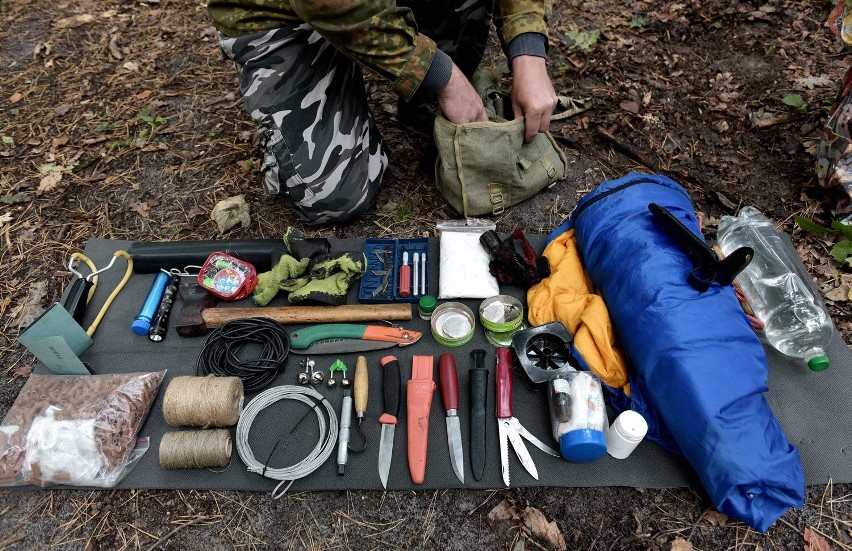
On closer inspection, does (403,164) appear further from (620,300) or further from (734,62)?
(734,62)

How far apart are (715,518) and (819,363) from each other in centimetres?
90

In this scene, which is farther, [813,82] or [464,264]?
[813,82]

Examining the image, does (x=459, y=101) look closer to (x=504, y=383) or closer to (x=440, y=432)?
(x=504, y=383)

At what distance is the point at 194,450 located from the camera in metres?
2.31

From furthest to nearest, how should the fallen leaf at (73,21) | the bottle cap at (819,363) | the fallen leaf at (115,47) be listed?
the fallen leaf at (73,21) → the fallen leaf at (115,47) → the bottle cap at (819,363)

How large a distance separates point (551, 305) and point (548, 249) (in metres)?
0.42

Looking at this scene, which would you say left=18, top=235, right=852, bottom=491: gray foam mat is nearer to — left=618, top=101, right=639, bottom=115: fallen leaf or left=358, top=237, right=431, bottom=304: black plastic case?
left=358, top=237, right=431, bottom=304: black plastic case

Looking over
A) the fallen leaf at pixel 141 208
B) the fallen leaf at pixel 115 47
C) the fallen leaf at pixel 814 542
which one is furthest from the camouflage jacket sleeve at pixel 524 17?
the fallen leaf at pixel 115 47

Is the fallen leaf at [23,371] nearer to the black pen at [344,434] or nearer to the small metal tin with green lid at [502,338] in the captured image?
the black pen at [344,434]

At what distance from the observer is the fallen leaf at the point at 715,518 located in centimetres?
221

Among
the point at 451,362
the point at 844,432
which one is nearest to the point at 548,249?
the point at 451,362

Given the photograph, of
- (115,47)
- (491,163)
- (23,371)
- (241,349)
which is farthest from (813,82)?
(115,47)

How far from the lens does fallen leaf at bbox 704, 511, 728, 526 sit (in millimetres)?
2211

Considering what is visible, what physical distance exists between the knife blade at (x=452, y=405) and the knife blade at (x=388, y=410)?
22cm
